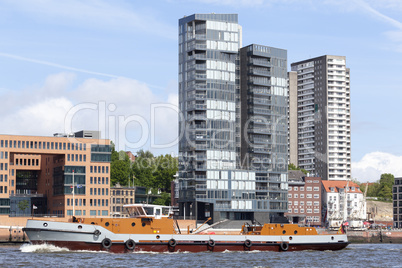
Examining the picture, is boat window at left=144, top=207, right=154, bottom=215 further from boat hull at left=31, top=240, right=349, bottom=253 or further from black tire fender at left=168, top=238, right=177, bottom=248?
black tire fender at left=168, top=238, right=177, bottom=248

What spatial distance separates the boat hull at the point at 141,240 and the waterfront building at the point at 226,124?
257 ft

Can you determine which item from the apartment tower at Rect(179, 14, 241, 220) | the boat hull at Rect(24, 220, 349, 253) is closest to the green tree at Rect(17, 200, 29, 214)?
the apartment tower at Rect(179, 14, 241, 220)

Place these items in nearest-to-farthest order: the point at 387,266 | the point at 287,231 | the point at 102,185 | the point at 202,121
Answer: the point at 387,266, the point at 287,231, the point at 202,121, the point at 102,185

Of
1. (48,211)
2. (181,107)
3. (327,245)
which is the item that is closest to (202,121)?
(181,107)

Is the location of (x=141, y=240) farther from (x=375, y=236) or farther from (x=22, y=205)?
(x=375, y=236)

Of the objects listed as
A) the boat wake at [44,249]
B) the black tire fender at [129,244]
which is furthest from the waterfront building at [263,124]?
the boat wake at [44,249]

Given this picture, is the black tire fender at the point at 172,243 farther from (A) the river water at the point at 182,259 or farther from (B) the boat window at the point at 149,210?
(B) the boat window at the point at 149,210

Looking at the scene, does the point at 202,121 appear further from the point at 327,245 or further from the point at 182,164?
the point at 327,245

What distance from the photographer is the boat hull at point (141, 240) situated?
259 ft

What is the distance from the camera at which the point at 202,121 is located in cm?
16775

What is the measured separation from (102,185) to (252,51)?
54315 millimetres

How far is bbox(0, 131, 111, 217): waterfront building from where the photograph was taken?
565 feet

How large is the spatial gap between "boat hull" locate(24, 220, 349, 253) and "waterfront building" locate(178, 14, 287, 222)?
78376 mm

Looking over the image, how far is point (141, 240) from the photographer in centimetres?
8094
